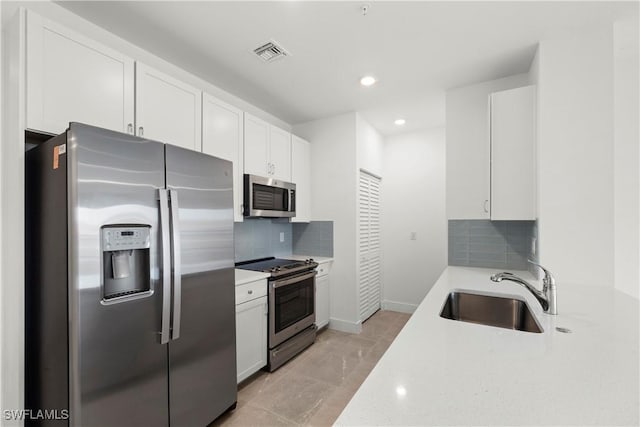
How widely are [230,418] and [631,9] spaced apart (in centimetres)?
365

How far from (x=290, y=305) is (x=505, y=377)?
2.16m

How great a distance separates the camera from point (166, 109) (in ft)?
6.51

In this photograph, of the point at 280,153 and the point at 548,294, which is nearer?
the point at 548,294

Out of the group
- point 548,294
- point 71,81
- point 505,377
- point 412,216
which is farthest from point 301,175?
point 505,377

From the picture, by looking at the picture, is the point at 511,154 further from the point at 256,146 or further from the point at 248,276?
the point at 248,276

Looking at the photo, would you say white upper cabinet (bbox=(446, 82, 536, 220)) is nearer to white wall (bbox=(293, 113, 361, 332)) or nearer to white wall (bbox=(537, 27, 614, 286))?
white wall (bbox=(537, 27, 614, 286))

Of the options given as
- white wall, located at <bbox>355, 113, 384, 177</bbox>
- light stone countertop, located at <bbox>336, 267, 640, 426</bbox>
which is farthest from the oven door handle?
light stone countertop, located at <bbox>336, 267, 640, 426</bbox>

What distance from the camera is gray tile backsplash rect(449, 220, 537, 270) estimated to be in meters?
2.55

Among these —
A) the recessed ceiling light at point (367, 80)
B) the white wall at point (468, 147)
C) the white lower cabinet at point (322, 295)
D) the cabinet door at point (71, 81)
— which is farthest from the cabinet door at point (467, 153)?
the cabinet door at point (71, 81)

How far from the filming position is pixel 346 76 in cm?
257

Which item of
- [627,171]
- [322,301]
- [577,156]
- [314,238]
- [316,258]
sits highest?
[577,156]

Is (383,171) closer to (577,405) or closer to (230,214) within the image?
(230,214)

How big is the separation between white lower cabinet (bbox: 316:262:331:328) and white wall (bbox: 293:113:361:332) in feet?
0.27

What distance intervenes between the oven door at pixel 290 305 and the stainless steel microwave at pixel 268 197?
671 mm
